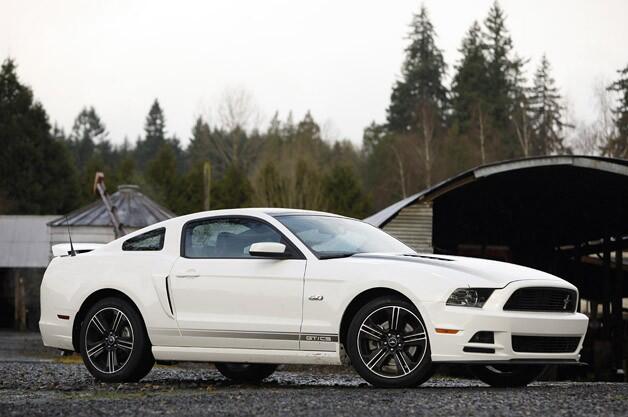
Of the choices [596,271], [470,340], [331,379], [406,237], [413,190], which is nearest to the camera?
[470,340]

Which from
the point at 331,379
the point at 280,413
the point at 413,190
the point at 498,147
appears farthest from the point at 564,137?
the point at 280,413

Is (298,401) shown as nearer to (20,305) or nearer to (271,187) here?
(20,305)

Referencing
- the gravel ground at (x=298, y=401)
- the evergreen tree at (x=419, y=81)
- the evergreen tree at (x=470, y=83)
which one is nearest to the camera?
the gravel ground at (x=298, y=401)

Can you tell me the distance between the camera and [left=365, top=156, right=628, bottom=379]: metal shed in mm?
21208

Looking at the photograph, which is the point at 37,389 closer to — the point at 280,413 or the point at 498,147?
the point at 280,413

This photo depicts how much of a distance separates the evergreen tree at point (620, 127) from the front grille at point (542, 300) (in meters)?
56.3

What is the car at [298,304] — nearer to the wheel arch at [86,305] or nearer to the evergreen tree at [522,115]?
the wheel arch at [86,305]

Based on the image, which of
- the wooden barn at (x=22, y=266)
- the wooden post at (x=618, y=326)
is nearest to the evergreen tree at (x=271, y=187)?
the wooden barn at (x=22, y=266)

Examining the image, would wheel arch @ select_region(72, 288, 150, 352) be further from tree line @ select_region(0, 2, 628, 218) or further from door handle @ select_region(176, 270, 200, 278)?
tree line @ select_region(0, 2, 628, 218)

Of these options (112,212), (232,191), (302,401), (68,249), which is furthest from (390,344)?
(232,191)

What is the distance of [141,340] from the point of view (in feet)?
36.2

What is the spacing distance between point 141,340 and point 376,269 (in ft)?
8.15

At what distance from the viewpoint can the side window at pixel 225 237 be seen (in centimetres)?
1084

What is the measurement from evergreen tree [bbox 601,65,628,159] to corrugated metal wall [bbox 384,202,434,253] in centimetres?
4118
